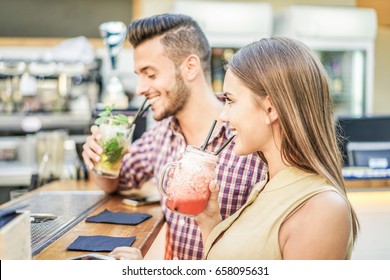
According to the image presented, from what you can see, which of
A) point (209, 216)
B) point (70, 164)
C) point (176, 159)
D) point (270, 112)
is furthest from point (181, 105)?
point (70, 164)

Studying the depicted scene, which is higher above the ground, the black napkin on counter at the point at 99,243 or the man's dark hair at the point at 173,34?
the man's dark hair at the point at 173,34

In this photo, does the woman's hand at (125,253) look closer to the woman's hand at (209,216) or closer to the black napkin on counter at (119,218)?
the woman's hand at (209,216)

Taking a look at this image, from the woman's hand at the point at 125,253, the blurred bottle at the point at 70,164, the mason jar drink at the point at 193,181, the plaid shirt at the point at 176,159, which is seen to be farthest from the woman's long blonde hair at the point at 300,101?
the blurred bottle at the point at 70,164

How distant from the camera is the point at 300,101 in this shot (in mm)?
1150

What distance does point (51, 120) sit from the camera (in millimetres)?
4406

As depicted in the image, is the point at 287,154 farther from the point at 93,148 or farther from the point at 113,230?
the point at 93,148

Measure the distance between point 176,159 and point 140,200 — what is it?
19cm

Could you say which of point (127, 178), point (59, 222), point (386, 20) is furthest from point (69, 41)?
point (59, 222)

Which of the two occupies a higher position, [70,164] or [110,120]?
[110,120]

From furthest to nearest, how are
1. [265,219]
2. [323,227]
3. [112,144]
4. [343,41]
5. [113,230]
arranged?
[343,41] < [112,144] < [113,230] < [265,219] < [323,227]

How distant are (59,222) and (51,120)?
2956 mm

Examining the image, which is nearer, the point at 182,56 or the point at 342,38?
the point at 182,56

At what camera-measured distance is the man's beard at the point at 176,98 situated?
177 centimetres
